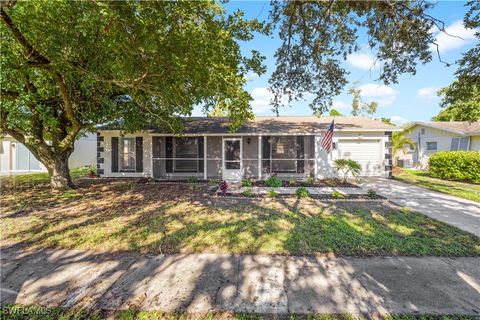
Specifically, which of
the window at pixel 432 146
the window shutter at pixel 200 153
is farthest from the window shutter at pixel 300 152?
the window at pixel 432 146

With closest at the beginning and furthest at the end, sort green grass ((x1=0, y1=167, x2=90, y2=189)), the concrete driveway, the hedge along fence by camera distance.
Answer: the concrete driveway → green grass ((x1=0, y1=167, x2=90, y2=189)) → the hedge along fence

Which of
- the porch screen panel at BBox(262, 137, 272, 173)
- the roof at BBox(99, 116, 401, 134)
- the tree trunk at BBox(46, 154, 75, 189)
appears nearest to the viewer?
the tree trunk at BBox(46, 154, 75, 189)

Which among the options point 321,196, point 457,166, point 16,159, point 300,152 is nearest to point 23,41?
point 321,196

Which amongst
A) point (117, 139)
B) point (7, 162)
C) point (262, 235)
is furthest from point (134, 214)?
point (7, 162)

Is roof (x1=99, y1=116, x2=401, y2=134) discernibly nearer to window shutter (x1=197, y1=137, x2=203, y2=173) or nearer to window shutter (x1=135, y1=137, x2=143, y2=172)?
window shutter (x1=197, y1=137, x2=203, y2=173)

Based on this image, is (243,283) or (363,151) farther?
(363,151)

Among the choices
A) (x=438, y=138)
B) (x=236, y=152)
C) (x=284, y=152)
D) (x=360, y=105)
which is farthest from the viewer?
(x=360, y=105)

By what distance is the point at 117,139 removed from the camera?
1402 centimetres

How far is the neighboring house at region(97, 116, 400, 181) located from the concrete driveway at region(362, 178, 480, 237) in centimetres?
371

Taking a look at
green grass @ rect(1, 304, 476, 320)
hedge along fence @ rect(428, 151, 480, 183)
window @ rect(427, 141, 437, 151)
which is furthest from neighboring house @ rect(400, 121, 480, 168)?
green grass @ rect(1, 304, 476, 320)

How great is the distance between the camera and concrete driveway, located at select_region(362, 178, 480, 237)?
612 cm

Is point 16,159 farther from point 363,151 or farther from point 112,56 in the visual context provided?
point 363,151

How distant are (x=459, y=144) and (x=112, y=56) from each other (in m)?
22.9

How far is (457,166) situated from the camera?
44.0ft
